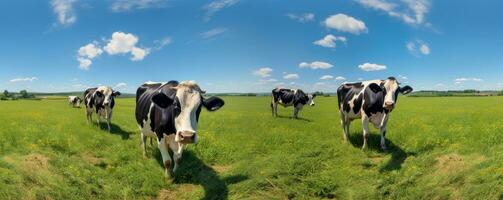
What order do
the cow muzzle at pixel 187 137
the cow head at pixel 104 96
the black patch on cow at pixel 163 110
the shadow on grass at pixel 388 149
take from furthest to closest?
1. the cow head at pixel 104 96
2. the shadow on grass at pixel 388 149
3. the black patch on cow at pixel 163 110
4. the cow muzzle at pixel 187 137

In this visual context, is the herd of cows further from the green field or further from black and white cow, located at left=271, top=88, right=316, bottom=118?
black and white cow, located at left=271, top=88, right=316, bottom=118

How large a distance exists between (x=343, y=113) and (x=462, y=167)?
7.43 m

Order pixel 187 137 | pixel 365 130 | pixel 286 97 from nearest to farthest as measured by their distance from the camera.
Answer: pixel 187 137
pixel 365 130
pixel 286 97

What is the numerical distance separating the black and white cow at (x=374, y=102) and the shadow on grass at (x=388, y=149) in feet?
0.99

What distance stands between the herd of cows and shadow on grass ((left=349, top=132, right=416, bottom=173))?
0.38 metres

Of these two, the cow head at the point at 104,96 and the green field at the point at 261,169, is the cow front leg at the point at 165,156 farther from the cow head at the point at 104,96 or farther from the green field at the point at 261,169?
the cow head at the point at 104,96

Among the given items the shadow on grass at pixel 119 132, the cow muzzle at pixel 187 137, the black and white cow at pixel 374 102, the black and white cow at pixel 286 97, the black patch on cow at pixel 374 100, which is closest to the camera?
the cow muzzle at pixel 187 137

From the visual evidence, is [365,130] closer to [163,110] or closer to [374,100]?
[374,100]

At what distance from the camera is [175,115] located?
352 inches

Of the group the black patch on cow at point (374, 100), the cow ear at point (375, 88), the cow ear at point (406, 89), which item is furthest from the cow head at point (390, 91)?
the cow ear at point (406, 89)

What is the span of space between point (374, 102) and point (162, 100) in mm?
7743

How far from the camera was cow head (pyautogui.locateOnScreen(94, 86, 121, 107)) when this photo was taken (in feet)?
63.0

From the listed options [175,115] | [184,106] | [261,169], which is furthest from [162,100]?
[261,169]

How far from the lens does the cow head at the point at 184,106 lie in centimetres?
817
